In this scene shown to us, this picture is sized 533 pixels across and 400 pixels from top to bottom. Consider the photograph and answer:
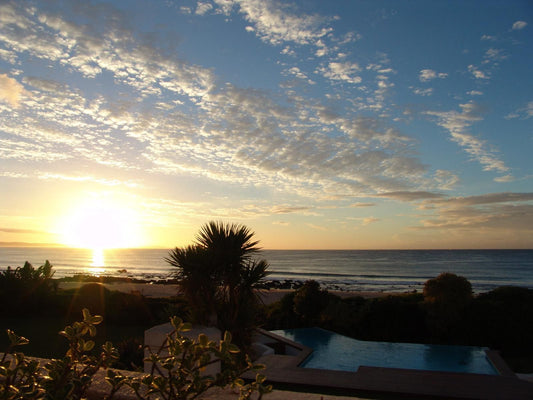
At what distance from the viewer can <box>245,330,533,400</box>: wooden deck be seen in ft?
25.5

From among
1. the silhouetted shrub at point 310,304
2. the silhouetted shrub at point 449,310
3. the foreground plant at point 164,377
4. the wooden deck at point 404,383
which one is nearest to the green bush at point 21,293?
the silhouetted shrub at point 310,304

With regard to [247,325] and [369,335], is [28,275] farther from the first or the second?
[369,335]

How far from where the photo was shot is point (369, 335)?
1556 cm

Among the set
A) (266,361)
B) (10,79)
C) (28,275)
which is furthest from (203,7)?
(28,275)

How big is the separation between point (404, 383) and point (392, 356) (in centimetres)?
402

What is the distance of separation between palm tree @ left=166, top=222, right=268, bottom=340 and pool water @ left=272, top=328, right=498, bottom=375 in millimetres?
3222

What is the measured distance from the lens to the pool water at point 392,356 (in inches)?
436

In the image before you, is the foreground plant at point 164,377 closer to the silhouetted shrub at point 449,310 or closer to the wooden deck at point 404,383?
the wooden deck at point 404,383

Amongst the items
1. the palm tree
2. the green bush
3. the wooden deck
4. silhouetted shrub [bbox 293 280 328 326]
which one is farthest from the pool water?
the green bush

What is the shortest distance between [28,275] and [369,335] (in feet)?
52.2

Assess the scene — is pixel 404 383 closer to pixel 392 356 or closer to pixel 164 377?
pixel 392 356

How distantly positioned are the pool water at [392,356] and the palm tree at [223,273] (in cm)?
322

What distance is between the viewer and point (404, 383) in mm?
8312

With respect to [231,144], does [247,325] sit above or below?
below
